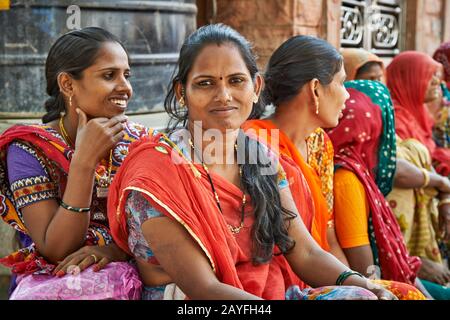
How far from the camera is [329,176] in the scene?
9.95 feet

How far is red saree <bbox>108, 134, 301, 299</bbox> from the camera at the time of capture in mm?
1916

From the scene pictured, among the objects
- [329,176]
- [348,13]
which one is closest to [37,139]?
[329,176]

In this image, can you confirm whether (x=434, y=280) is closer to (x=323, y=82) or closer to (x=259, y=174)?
(x=323, y=82)

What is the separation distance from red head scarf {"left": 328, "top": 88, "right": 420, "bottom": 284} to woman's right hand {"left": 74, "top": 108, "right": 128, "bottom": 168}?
126 cm

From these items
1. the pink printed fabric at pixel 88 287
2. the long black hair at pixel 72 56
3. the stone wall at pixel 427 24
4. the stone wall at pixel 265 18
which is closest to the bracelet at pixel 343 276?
the pink printed fabric at pixel 88 287

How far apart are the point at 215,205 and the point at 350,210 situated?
123 centimetres

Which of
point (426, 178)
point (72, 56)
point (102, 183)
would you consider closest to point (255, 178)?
point (102, 183)

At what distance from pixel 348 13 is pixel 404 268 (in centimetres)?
339

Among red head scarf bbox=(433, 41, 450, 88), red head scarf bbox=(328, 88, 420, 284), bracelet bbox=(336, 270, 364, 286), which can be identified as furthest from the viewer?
red head scarf bbox=(433, 41, 450, 88)

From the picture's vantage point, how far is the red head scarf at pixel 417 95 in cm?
442

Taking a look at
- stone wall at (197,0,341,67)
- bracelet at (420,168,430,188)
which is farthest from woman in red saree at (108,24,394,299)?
stone wall at (197,0,341,67)

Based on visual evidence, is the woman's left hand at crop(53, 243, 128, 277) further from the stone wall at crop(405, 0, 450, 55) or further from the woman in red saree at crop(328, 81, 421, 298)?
the stone wall at crop(405, 0, 450, 55)

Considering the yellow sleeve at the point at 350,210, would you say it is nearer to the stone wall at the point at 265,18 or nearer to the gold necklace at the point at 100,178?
the gold necklace at the point at 100,178

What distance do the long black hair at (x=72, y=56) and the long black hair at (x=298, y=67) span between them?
2.51ft
